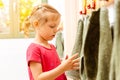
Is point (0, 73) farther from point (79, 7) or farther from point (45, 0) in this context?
point (79, 7)

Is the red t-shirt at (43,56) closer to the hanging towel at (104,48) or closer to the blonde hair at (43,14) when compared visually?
the blonde hair at (43,14)

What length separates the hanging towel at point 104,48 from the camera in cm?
67

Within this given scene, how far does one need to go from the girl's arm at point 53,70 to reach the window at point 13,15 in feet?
5.55

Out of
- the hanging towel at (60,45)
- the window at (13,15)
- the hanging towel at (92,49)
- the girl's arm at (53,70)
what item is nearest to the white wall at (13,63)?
the window at (13,15)

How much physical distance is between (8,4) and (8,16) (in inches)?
5.6

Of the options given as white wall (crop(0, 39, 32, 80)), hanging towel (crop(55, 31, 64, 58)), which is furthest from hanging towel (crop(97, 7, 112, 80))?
white wall (crop(0, 39, 32, 80))

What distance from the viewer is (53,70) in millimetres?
1087

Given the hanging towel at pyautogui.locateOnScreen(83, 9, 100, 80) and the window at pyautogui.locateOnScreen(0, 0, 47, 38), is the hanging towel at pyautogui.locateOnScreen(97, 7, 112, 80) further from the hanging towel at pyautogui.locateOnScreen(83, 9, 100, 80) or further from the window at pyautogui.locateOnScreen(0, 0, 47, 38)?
the window at pyautogui.locateOnScreen(0, 0, 47, 38)

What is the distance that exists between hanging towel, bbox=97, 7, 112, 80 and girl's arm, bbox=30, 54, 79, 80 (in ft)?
0.91

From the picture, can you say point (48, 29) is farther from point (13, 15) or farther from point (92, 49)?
point (13, 15)

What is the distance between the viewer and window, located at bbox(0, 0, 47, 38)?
2826 millimetres

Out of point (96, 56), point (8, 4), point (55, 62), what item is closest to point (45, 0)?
point (8, 4)

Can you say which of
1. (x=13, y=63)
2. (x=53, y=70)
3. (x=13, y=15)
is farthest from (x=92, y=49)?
(x=13, y=15)

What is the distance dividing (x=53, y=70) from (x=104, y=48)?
45 cm
